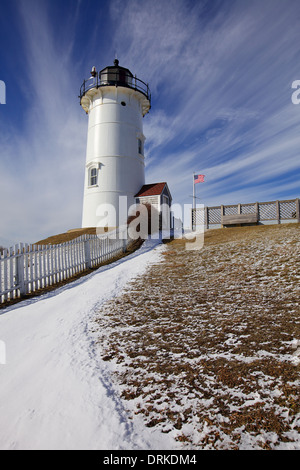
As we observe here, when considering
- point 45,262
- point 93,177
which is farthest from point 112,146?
point 45,262

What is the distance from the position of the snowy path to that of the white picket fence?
8.13ft

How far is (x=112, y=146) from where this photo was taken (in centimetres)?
2255

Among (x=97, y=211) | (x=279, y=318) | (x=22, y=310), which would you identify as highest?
(x=97, y=211)

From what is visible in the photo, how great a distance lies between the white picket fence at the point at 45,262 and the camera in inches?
283

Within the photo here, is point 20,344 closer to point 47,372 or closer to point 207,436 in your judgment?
point 47,372

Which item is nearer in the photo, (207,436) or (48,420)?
(207,436)

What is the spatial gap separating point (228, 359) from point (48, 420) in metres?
2.04

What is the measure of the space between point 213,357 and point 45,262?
7.11 meters

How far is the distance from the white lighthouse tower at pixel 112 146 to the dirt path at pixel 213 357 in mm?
16459

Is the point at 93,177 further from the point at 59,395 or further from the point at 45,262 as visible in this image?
the point at 59,395

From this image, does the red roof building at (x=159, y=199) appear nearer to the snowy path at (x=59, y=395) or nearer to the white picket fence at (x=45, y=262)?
the white picket fence at (x=45, y=262)
